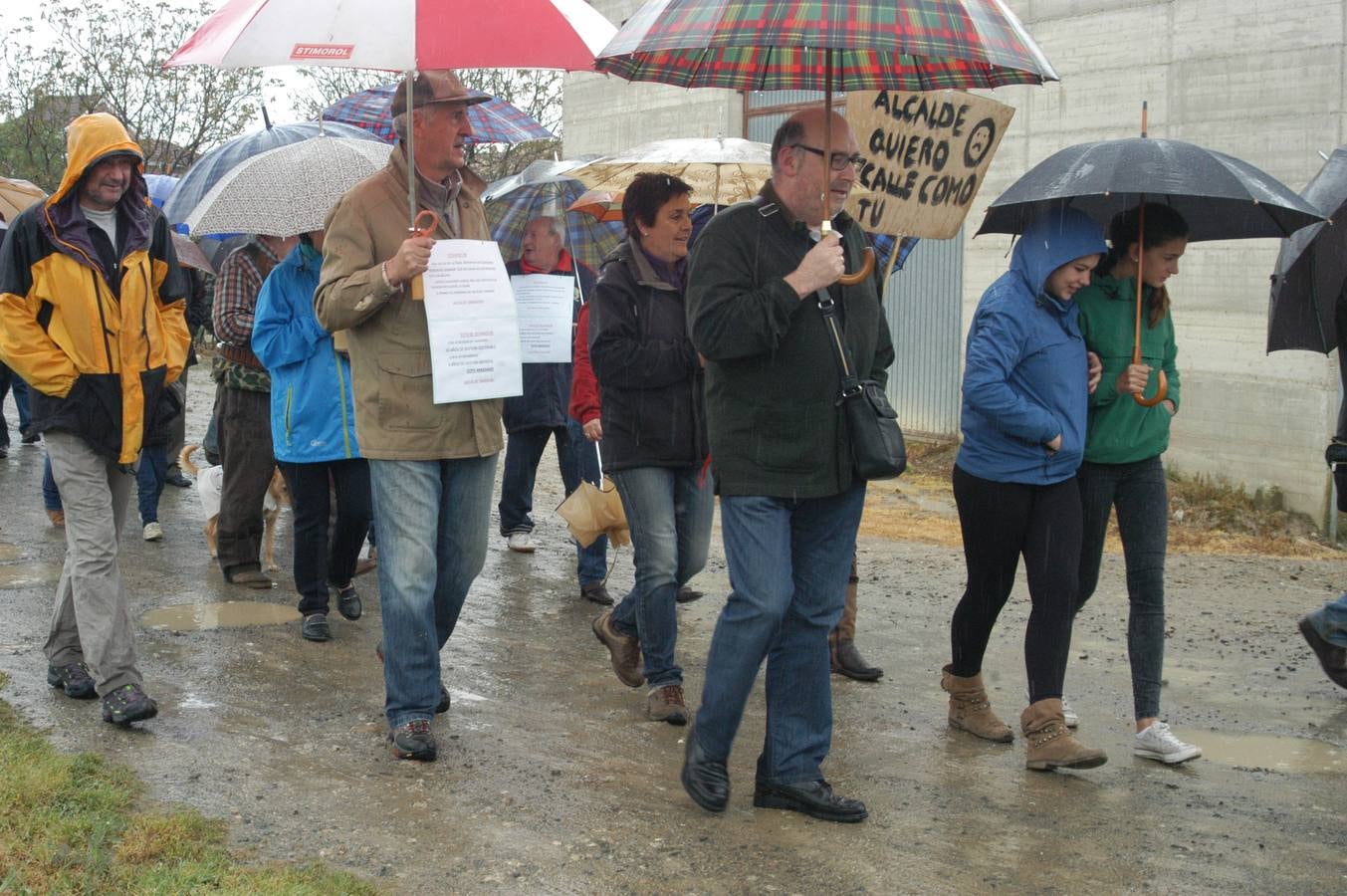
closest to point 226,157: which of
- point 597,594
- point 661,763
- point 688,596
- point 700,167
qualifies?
point 700,167

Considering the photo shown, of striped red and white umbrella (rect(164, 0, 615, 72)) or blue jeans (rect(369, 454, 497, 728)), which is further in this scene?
blue jeans (rect(369, 454, 497, 728))

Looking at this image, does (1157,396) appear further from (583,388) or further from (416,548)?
(583,388)

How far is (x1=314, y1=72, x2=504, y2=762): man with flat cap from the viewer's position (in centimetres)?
493

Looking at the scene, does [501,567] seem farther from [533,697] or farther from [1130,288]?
[1130,288]

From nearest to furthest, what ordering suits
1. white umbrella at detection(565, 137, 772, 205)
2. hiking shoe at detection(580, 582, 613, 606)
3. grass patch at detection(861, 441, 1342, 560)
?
1. white umbrella at detection(565, 137, 772, 205)
2. hiking shoe at detection(580, 582, 613, 606)
3. grass patch at detection(861, 441, 1342, 560)

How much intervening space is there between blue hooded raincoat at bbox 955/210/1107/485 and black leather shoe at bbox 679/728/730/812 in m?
1.43

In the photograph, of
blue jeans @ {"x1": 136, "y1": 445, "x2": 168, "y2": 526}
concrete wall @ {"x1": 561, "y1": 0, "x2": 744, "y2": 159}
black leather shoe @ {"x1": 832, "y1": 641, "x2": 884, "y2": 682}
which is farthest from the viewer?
concrete wall @ {"x1": 561, "y1": 0, "x2": 744, "y2": 159}

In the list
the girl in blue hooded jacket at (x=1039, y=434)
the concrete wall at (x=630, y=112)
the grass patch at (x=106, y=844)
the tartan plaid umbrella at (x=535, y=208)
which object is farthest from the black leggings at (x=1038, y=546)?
the concrete wall at (x=630, y=112)

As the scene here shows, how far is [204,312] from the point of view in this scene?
30.4 feet

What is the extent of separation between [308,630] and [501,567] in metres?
1.91

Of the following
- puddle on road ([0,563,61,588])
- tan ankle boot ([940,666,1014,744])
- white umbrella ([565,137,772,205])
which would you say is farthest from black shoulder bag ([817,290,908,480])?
puddle on road ([0,563,61,588])

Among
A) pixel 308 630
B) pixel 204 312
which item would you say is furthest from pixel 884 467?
pixel 204 312

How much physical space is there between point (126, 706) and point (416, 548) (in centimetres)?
117

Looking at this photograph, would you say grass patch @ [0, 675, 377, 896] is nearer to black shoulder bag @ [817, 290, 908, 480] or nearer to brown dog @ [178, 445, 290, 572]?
black shoulder bag @ [817, 290, 908, 480]
